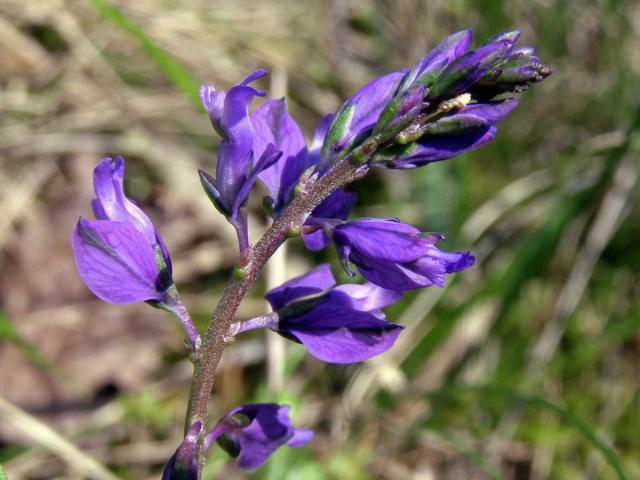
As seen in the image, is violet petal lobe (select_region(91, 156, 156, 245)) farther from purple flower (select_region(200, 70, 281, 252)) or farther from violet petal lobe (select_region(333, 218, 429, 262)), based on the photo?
violet petal lobe (select_region(333, 218, 429, 262))

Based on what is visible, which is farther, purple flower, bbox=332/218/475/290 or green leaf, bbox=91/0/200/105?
green leaf, bbox=91/0/200/105

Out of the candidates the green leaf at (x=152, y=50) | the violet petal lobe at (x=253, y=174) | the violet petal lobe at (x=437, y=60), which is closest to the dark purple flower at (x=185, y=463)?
the violet petal lobe at (x=253, y=174)

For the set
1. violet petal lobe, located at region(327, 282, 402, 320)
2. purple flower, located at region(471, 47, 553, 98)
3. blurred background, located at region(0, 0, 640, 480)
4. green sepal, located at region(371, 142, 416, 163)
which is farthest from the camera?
blurred background, located at region(0, 0, 640, 480)

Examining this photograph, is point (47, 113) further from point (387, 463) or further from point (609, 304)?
point (609, 304)

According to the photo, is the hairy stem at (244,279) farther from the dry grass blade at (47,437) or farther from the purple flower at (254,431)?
the dry grass blade at (47,437)

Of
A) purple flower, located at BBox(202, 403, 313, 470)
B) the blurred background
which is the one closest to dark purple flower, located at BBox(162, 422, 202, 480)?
purple flower, located at BBox(202, 403, 313, 470)

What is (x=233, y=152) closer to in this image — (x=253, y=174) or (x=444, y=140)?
(x=253, y=174)

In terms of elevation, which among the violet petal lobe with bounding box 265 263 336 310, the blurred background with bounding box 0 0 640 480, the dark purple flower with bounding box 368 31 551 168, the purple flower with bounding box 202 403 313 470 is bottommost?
the blurred background with bounding box 0 0 640 480

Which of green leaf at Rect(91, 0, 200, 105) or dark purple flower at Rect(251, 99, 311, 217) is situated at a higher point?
dark purple flower at Rect(251, 99, 311, 217)

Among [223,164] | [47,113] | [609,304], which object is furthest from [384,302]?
[47,113]
